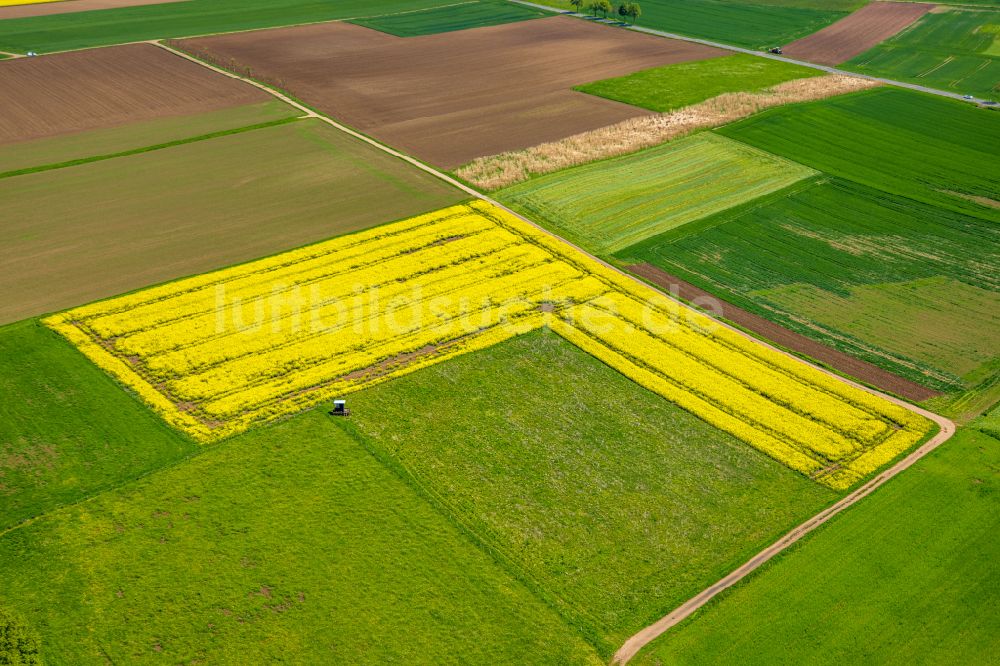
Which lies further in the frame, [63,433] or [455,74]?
[455,74]

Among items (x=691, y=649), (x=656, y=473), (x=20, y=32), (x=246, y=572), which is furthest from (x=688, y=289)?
(x=20, y=32)

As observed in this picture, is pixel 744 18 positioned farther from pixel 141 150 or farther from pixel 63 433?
pixel 63 433

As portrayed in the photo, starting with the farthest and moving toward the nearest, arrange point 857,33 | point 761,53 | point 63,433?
1. point 857,33
2. point 761,53
3. point 63,433

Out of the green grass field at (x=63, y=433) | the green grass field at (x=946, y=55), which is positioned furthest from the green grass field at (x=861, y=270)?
the green grass field at (x=946, y=55)

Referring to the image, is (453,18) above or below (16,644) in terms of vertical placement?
above

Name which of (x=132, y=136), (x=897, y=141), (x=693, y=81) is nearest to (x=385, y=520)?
(x=132, y=136)

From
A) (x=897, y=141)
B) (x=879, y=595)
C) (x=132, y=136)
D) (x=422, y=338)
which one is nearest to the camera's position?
(x=879, y=595)

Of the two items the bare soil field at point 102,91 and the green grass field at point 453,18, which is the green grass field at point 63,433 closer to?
the bare soil field at point 102,91
